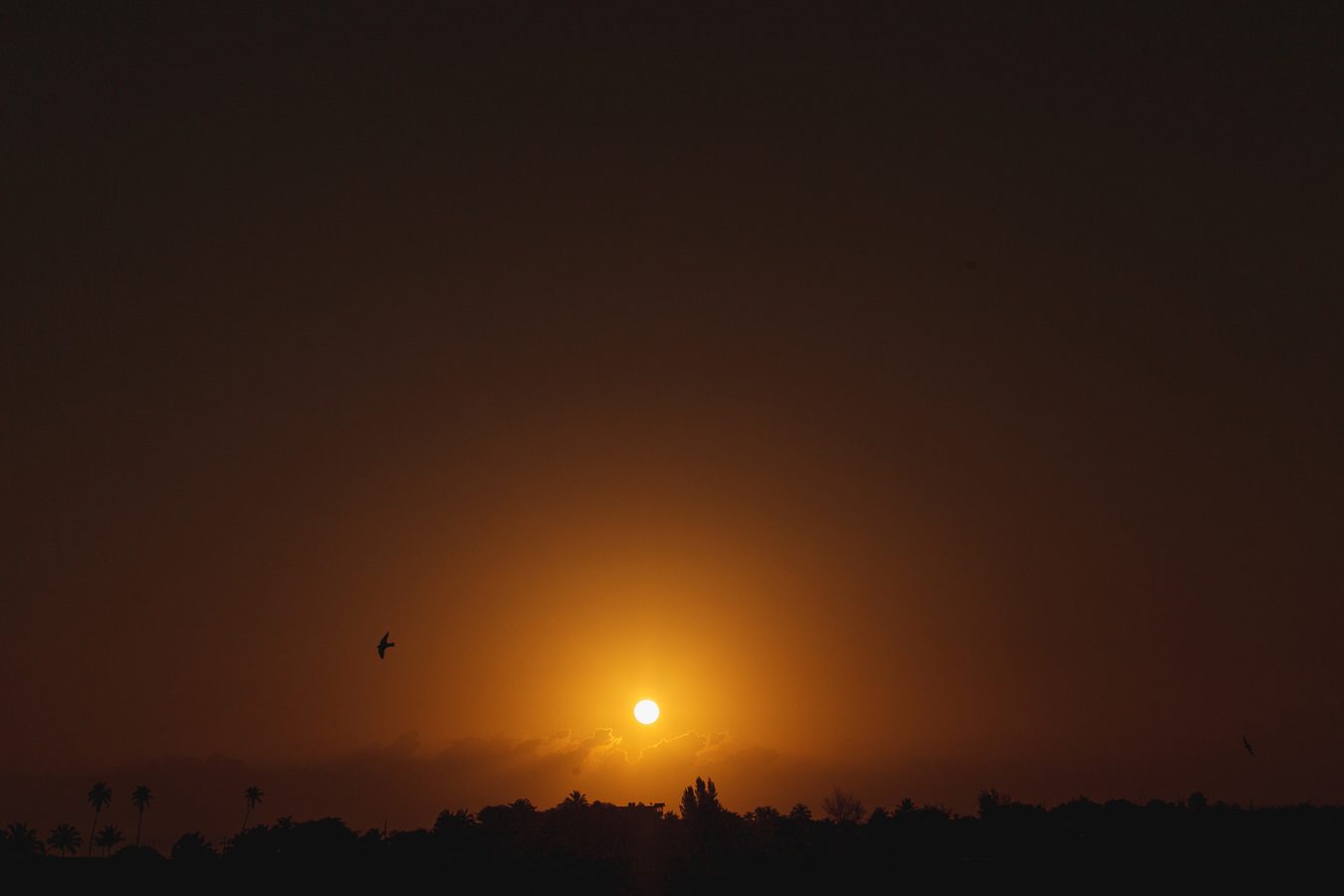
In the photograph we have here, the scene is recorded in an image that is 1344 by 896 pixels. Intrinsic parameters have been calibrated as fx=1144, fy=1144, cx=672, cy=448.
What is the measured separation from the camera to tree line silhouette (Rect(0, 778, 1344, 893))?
104 m

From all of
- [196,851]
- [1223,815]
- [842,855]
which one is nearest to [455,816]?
[196,851]

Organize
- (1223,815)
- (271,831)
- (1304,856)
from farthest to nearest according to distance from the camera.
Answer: (271,831)
(1223,815)
(1304,856)

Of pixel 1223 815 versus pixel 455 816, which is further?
pixel 455 816

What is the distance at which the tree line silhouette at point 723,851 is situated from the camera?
10369 cm

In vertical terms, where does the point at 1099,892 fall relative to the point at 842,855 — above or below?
below

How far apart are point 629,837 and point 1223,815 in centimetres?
6611

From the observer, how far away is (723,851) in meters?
112

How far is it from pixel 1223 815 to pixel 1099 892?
36.8 m

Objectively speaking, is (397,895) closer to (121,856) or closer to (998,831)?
(121,856)

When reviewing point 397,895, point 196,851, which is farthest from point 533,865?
point 196,851

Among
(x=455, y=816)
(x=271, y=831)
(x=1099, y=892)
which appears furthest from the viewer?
(x=455, y=816)

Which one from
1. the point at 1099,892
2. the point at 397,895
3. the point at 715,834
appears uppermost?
the point at 715,834

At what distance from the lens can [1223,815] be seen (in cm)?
12381

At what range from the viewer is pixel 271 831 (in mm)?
131875
